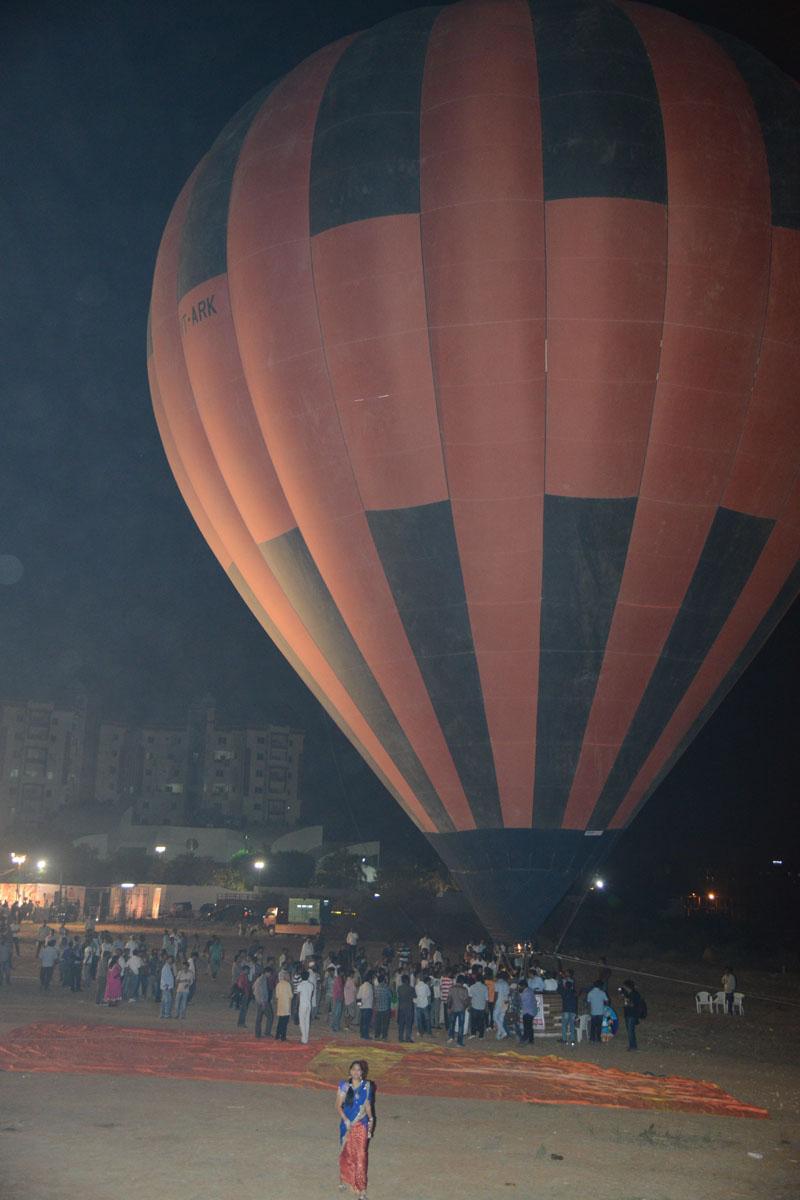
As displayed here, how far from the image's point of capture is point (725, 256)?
1808 centimetres

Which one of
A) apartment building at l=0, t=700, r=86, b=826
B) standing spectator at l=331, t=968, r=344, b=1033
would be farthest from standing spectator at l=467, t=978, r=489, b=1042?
apartment building at l=0, t=700, r=86, b=826

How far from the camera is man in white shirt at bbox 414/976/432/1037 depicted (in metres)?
19.1

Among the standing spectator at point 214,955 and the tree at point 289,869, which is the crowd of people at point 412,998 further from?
the tree at point 289,869

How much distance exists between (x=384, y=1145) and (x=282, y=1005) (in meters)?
6.81

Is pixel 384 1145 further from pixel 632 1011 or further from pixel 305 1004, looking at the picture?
pixel 632 1011

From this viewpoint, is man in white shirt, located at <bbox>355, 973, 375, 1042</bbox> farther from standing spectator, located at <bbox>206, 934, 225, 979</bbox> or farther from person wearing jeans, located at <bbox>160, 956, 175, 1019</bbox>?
standing spectator, located at <bbox>206, 934, 225, 979</bbox>

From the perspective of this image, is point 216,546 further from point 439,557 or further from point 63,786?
point 63,786

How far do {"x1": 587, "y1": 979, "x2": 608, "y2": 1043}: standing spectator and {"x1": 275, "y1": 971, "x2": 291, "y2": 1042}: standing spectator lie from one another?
5.20 metres

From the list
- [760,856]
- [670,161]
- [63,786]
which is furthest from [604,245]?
[63,786]

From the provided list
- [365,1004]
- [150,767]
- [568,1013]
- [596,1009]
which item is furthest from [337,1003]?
[150,767]

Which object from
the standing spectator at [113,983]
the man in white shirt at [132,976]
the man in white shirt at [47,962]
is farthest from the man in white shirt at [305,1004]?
the man in white shirt at [47,962]

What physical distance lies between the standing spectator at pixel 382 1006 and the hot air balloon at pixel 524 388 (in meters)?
2.46

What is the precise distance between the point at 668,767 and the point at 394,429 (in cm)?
819

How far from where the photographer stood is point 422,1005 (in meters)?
19.2
